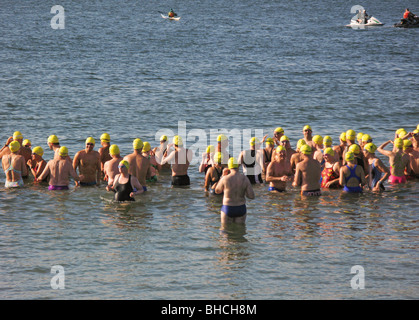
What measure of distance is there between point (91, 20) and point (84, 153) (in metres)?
79.1

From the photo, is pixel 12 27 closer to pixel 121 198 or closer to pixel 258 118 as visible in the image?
pixel 258 118

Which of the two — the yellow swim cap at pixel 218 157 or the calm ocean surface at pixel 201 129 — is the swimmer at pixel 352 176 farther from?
the yellow swim cap at pixel 218 157

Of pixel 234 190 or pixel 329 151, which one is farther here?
pixel 329 151

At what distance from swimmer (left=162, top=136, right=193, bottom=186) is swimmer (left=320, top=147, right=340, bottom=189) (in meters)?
4.34

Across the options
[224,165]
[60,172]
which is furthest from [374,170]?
[60,172]

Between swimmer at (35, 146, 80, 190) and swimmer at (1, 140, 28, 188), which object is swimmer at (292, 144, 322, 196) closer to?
swimmer at (35, 146, 80, 190)

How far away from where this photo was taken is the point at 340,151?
2148 cm

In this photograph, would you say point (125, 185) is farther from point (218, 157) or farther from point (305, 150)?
point (305, 150)

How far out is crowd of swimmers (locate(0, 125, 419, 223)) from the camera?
1923cm

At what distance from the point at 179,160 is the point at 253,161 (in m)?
2.48

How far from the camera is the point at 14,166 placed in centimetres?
2080

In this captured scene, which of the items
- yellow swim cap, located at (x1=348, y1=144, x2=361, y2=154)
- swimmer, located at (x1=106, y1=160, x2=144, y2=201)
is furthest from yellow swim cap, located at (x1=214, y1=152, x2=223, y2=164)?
yellow swim cap, located at (x1=348, y1=144, x2=361, y2=154)

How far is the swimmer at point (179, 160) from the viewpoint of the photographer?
2089 centimetres

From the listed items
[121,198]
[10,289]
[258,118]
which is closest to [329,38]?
[258,118]
